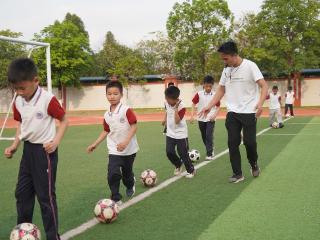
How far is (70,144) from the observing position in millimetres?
13844

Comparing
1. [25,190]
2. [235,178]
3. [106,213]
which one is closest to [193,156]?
[235,178]

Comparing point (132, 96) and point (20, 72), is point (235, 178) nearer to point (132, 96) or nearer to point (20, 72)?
point (20, 72)

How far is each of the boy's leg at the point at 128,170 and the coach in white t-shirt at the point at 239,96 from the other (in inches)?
70.1

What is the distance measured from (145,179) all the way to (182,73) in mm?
35689

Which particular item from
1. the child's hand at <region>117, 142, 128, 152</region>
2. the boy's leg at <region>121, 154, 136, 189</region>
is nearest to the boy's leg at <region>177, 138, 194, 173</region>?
the boy's leg at <region>121, 154, 136, 189</region>

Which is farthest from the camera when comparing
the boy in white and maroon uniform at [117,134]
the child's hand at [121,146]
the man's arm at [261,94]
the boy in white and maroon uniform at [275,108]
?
the boy in white and maroon uniform at [275,108]

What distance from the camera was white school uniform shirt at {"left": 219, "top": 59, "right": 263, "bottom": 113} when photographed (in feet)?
23.3

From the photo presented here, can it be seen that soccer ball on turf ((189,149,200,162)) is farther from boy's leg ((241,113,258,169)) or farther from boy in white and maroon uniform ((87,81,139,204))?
boy in white and maroon uniform ((87,81,139,204))

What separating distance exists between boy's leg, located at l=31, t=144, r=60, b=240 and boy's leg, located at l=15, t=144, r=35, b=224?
98 mm

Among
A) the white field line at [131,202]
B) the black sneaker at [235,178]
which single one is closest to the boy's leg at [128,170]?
the white field line at [131,202]

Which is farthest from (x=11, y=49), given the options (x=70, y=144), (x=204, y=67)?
(x=204, y=67)

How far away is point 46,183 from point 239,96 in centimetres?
391

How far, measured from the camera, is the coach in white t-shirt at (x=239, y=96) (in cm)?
705

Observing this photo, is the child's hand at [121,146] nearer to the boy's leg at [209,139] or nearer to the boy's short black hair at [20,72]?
the boy's short black hair at [20,72]
